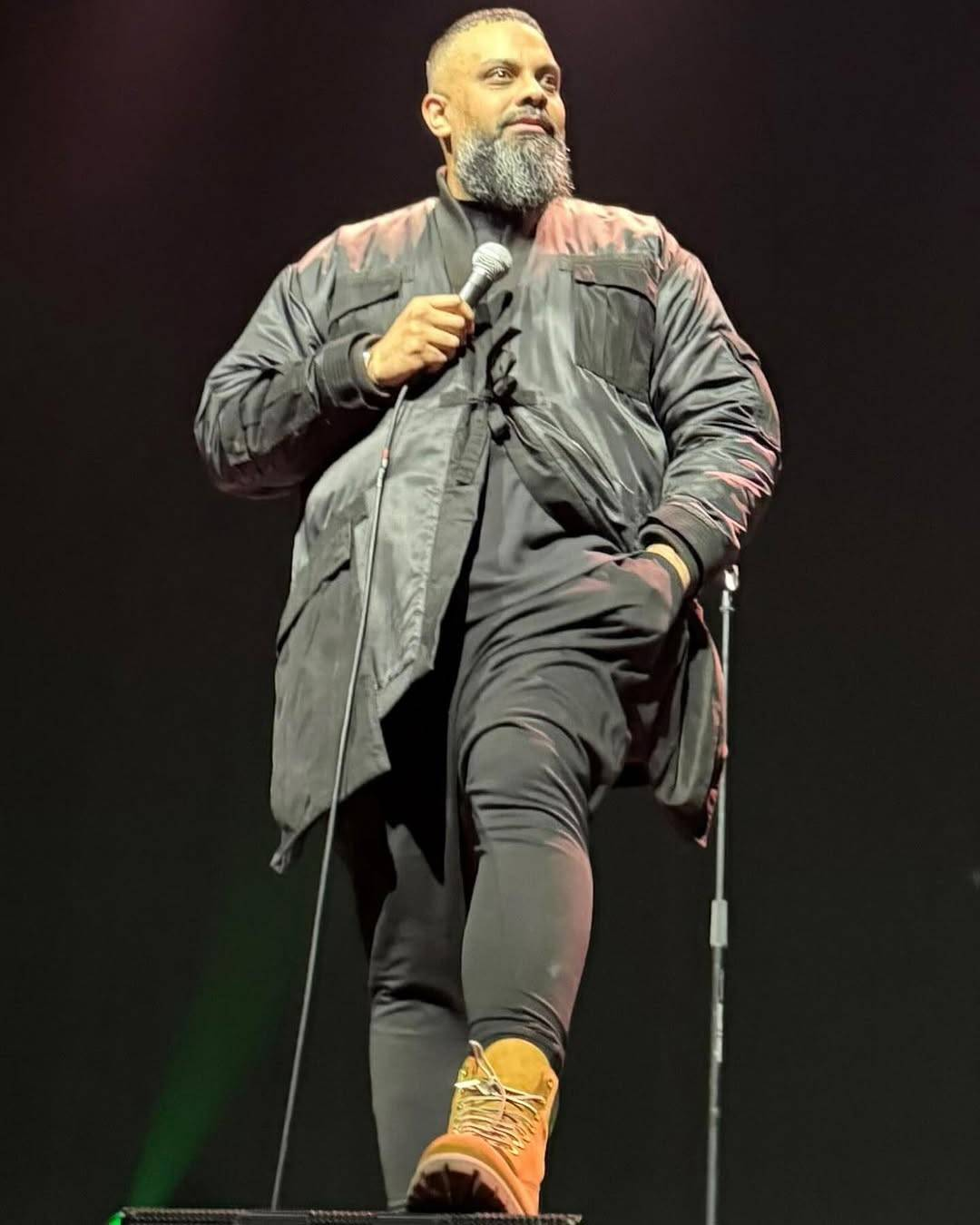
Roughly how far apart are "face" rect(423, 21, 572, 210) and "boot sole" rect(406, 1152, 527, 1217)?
1172mm

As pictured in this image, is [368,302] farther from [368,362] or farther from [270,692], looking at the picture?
[270,692]

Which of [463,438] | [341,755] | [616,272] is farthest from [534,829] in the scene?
[616,272]

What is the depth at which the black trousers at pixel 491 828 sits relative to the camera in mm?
1548

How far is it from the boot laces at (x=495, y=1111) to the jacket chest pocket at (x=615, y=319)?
86cm

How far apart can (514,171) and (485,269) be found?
0.18 meters

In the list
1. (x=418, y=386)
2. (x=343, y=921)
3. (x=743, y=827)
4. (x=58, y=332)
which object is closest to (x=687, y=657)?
(x=418, y=386)

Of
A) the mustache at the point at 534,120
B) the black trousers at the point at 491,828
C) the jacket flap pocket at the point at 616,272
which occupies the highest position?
the mustache at the point at 534,120

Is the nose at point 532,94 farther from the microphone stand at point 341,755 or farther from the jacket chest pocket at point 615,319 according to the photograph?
the microphone stand at point 341,755

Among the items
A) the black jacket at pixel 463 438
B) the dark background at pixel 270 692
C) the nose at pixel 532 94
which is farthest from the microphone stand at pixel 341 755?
the dark background at pixel 270 692

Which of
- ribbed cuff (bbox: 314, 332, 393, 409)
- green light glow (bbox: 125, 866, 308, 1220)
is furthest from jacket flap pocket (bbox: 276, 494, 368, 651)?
green light glow (bbox: 125, 866, 308, 1220)

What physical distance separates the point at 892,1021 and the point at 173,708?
1.58m

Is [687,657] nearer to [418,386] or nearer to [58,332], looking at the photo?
[418,386]

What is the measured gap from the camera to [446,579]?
178 cm

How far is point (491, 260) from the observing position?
1.91 metres
